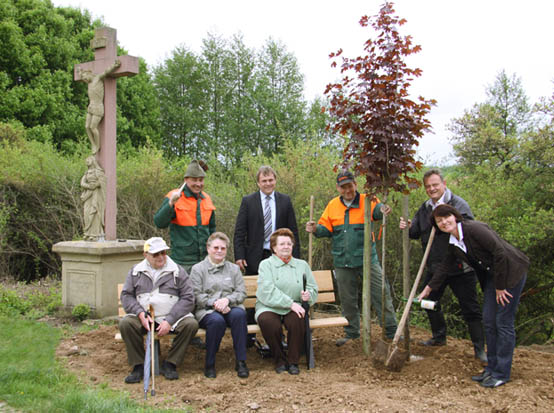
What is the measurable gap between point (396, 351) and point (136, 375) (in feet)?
7.91

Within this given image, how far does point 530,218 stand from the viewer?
6715mm

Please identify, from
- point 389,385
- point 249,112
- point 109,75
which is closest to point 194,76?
point 249,112

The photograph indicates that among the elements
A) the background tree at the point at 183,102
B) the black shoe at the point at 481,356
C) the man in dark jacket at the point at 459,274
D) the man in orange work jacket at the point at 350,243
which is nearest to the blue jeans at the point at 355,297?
the man in orange work jacket at the point at 350,243

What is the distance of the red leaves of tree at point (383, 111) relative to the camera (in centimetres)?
468

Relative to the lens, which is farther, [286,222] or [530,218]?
[530,218]

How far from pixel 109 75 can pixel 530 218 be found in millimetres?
6284

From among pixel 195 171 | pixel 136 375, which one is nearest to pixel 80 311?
pixel 136 375

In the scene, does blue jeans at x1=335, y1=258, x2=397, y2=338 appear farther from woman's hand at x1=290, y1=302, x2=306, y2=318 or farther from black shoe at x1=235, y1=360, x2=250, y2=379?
black shoe at x1=235, y1=360, x2=250, y2=379

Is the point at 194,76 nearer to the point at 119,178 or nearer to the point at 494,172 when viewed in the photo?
the point at 119,178

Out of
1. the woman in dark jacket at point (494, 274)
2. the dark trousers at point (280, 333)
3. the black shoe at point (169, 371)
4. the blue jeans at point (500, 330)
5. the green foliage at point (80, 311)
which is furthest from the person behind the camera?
the green foliage at point (80, 311)

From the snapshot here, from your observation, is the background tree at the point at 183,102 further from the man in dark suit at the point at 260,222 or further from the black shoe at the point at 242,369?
the black shoe at the point at 242,369

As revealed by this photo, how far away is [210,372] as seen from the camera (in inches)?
181

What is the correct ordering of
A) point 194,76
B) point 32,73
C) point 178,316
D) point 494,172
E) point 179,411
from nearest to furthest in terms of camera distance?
1. point 179,411
2. point 178,316
3. point 494,172
4. point 32,73
5. point 194,76

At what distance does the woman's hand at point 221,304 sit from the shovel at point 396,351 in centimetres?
155
